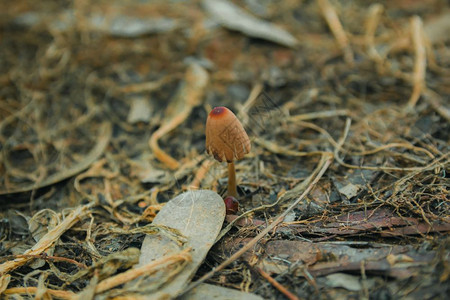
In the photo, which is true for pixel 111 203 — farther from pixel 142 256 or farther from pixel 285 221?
pixel 285 221

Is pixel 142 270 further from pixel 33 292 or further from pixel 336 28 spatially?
pixel 336 28

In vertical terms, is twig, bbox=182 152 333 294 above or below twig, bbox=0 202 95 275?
above

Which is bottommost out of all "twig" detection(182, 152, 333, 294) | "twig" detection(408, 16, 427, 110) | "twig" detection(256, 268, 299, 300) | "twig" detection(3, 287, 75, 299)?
"twig" detection(3, 287, 75, 299)

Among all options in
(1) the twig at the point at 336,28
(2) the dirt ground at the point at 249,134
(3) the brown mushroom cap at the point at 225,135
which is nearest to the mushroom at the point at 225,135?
(3) the brown mushroom cap at the point at 225,135

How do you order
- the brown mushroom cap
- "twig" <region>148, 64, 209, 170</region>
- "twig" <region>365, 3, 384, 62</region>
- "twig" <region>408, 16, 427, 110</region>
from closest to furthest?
the brown mushroom cap < "twig" <region>148, 64, 209, 170</region> < "twig" <region>408, 16, 427, 110</region> < "twig" <region>365, 3, 384, 62</region>

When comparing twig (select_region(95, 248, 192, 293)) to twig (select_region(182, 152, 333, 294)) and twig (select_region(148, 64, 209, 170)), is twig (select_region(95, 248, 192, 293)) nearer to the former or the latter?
twig (select_region(182, 152, 333, 294))

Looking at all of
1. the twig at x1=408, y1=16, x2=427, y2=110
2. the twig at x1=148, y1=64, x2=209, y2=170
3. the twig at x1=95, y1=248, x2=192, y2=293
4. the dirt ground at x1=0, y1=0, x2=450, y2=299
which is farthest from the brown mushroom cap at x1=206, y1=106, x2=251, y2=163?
the twig at x1=408, y1=16, x2=427, y2=110

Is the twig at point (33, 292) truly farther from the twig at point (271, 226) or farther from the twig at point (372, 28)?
the twig at point (372, 28)

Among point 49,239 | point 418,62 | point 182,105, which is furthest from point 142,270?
point 418,62
